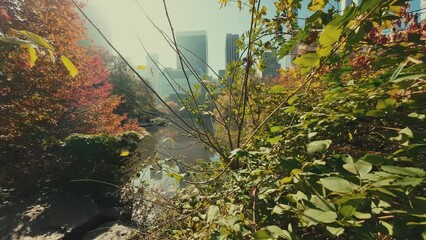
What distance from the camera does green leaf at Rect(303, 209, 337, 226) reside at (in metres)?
0.53

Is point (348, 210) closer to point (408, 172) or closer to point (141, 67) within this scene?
point (408, 172)

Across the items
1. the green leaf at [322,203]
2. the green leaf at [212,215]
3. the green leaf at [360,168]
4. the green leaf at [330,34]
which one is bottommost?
the green leaf at [212,215]

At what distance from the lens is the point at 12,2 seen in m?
7.08

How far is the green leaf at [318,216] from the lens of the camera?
53cm

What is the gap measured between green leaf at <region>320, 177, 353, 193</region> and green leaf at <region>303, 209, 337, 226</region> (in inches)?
2.0

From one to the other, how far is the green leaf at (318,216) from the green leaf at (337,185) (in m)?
0.05

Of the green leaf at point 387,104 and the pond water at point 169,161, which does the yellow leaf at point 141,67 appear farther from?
the green leaf at point 387,104

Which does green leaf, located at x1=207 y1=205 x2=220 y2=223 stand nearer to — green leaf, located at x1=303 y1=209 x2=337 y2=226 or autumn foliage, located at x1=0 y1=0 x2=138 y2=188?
green leaf, located at x1=303 y1=209 x2=337 y2=226

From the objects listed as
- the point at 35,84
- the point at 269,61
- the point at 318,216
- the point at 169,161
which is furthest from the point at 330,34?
the point at 35,84

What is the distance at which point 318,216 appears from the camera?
555 mm

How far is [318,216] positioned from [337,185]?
0.07 m

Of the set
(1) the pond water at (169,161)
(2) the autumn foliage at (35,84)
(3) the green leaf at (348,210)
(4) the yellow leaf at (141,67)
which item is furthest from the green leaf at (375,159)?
(2) the autumn foliage at (35,84)

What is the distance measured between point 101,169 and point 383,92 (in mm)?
8308

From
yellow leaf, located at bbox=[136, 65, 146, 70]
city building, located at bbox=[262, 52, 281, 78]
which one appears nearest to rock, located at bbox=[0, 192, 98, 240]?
city building, located at bbox=[262, 52, 281, 78]
